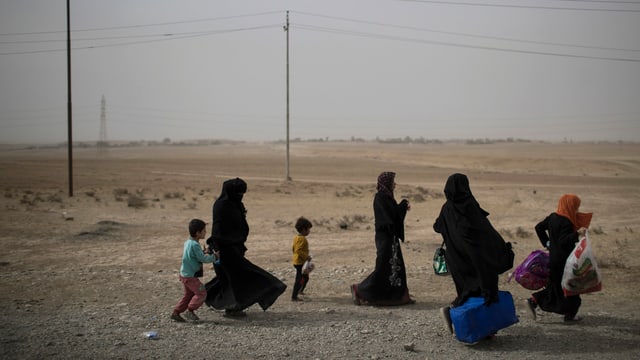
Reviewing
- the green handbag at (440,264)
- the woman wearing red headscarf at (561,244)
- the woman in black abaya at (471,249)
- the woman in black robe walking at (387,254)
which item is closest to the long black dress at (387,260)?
the woman in black robe walking at (387,254)

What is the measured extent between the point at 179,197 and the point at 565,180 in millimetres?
23587

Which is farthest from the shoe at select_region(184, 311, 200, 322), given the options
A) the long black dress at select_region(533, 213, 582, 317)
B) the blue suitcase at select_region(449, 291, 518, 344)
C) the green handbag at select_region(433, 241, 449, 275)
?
the long black dress at select_region(533, 213, 582, 317)

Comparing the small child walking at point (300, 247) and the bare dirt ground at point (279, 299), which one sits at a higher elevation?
the small child walking at point (300, 247)

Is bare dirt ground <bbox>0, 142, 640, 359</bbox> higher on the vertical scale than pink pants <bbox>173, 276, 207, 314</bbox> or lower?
lower

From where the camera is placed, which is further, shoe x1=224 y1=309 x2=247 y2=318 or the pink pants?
shoe x1=224 y1=309 x2=247 y2=318

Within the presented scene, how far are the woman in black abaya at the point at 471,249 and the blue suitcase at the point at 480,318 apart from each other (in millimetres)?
100

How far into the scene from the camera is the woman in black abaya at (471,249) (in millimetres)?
6090

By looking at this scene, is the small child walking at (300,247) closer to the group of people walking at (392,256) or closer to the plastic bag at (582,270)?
the group of people walking at (392,256)

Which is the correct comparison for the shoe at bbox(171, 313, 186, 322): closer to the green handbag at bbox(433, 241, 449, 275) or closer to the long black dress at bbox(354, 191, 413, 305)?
the long black dress at bbox(354, 191, 413, 305)

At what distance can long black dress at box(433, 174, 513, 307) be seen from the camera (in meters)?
6.10

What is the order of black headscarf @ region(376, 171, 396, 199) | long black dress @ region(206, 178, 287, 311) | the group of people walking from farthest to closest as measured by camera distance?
1. black headscarf @ region(376, 171, 396, 199)
2. long black dress @ region(206, 178, 287, 311)
3. the group of people walking

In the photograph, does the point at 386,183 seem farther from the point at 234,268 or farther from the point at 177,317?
the point at 177,317

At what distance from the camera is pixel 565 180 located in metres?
35.5

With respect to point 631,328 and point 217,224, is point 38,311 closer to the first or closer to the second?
point 217,224
